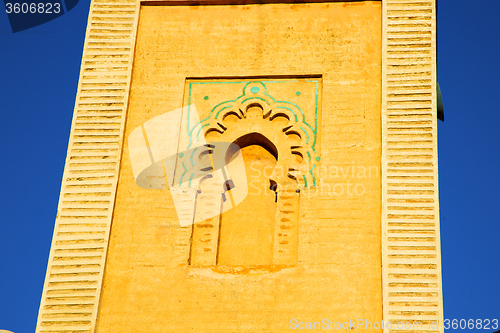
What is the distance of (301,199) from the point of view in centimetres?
936

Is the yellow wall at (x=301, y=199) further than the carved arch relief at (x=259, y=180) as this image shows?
No

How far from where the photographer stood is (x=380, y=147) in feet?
31.4

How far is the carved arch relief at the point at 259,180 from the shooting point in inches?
368

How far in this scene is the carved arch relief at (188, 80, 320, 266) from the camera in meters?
9.35

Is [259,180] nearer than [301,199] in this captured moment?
No

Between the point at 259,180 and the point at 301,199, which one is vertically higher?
the point at 259,180

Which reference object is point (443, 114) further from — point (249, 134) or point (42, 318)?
point (42, 318)

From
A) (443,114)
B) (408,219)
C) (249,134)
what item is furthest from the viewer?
(443,114)

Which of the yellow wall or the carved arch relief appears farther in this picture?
the carved arch relief

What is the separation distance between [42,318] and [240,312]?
179cm

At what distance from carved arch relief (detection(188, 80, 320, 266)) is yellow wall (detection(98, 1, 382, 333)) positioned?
0.16m

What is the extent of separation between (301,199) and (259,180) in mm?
694

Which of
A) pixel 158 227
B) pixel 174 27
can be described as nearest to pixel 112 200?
pixel 158 227

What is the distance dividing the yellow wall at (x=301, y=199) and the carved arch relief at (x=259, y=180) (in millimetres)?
164
